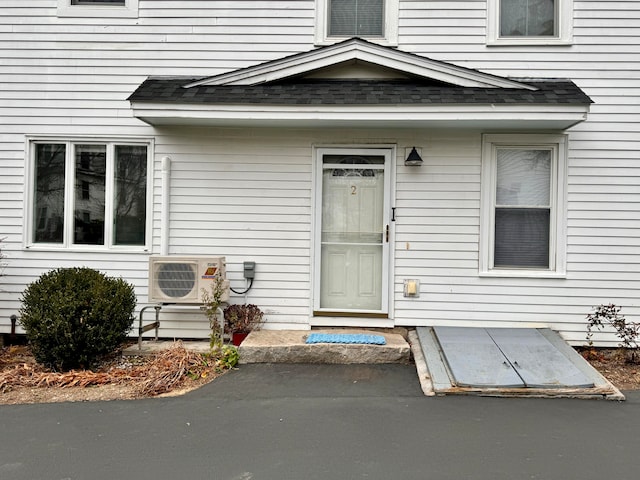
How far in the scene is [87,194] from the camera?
6.74 metres

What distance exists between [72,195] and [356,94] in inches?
156

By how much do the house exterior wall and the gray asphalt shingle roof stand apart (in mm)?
572

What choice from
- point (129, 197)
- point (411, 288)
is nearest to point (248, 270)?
point (129, 197)

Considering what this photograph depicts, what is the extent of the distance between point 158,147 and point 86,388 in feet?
10.3

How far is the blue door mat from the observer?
5.84m

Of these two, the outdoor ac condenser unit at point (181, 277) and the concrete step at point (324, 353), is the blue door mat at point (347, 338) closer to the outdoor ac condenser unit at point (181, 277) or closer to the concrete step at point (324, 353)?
the concrete step at point (324, 353)

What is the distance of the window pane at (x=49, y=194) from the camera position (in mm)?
6746

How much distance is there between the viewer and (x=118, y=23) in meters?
6.68

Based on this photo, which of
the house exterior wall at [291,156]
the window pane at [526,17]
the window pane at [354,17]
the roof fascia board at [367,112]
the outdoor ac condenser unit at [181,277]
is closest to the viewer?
the roof fascia board at [367,112]

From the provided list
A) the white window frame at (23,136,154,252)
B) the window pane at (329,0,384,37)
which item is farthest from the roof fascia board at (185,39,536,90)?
the white window frame at (23,136,154,252)

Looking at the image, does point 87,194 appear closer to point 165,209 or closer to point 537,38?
point 165,209

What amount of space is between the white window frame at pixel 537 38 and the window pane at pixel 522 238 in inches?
84.5

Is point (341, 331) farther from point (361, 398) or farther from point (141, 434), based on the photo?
point (141, 434)

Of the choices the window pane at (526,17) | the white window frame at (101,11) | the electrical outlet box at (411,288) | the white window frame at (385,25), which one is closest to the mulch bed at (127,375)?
the electrical outlet box at (411,288)
